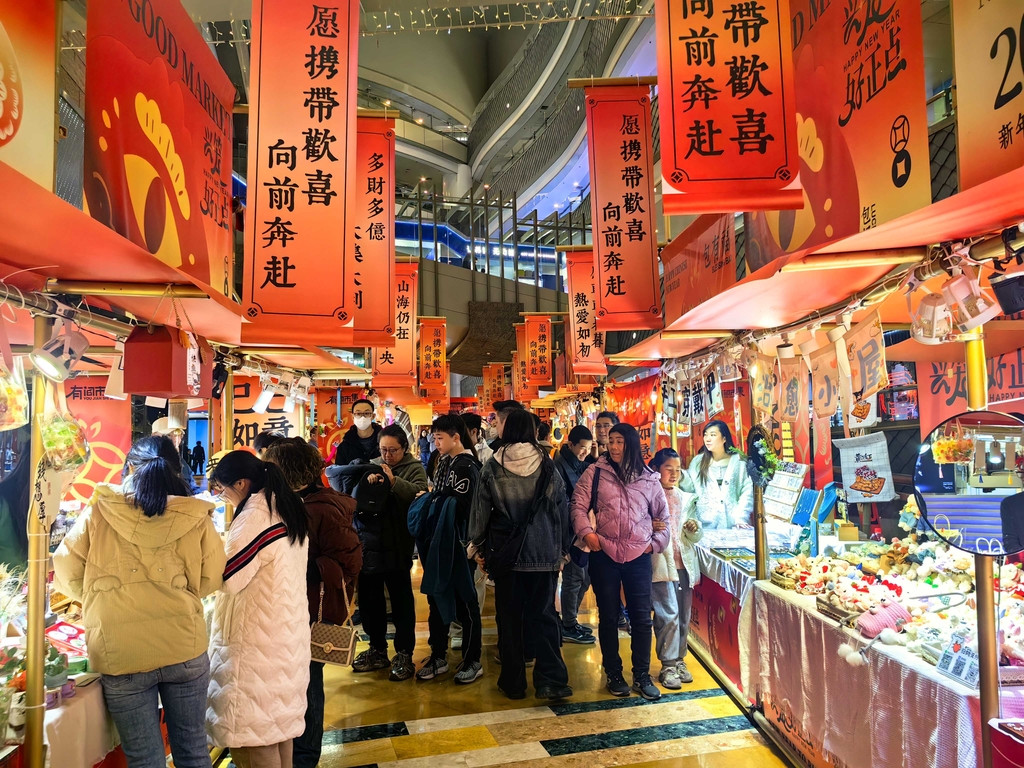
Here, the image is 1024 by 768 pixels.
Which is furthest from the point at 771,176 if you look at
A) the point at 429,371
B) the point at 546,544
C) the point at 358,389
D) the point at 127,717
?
the point at 358,389

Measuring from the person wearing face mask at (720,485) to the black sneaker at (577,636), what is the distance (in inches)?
55.0

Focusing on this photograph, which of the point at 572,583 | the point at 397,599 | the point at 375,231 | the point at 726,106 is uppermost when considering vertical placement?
the point at 375,231

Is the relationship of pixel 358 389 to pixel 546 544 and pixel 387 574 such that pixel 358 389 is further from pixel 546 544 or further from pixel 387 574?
pixel 546 544

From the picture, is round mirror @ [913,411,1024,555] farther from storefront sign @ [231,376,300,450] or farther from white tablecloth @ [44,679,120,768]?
storefront sign @ [231,376,300,450]

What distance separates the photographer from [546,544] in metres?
4.30

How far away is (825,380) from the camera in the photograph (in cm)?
303

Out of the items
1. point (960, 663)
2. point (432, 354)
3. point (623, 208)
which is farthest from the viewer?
point (432, 354)

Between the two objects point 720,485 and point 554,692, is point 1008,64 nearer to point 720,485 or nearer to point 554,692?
point 720,485

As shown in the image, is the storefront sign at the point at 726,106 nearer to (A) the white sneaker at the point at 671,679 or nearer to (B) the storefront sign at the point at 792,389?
(B) the storefront sign at the point at 792,389

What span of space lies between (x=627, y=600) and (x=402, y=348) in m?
5.34

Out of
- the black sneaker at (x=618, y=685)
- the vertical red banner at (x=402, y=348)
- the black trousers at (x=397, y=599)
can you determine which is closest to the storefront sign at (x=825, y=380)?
the black sneaker at (x=618, y=685)

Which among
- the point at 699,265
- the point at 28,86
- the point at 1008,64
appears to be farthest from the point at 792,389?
the point at 28,86

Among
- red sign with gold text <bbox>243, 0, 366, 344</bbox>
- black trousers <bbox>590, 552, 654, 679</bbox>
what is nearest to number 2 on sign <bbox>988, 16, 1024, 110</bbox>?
red sign with gold text <bbox>243, 0, 366, 344</bbox>

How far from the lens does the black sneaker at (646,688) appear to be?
4.33 m
